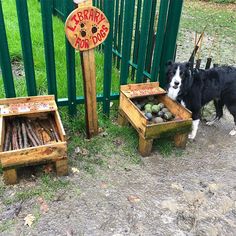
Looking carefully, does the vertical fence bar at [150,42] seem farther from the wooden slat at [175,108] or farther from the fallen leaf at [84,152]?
the fallen leaf at [84,152]

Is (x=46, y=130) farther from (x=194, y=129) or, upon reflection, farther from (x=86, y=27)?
(x=194, y=129)

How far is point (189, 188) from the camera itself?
3.16 m

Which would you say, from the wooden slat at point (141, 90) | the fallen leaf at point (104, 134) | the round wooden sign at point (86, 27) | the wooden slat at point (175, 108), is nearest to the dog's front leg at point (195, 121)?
the wooden slat at point (175, 108)

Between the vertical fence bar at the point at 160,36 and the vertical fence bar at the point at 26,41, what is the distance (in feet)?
5.50

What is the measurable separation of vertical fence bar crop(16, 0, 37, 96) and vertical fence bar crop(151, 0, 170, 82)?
168 centimetres

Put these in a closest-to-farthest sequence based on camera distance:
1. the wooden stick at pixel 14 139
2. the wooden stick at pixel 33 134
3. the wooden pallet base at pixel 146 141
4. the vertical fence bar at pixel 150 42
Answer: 1. the wooden stick at pixel 14 139
2. the wooden stick at pixel 33 134
3. the wooden pallet base at pixel 146 141
4. the vertical fence bar at pixel 150 42

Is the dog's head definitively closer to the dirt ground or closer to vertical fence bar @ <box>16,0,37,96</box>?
the dirt ground

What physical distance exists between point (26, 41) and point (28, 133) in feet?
3.42

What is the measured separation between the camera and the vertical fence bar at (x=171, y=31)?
148 inches

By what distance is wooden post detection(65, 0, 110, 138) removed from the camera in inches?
115

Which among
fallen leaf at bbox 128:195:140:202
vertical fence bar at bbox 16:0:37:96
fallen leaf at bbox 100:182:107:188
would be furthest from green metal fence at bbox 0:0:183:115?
fallen leaf at bbox 128:195:140:202

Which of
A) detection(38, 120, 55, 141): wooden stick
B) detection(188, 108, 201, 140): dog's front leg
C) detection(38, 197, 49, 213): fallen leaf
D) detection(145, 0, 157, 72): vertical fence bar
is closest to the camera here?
detection(38, 197, 49, 213): fallen leaf

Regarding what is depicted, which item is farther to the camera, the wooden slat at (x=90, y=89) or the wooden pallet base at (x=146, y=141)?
the wooden pallet base at (x=146, y=141)

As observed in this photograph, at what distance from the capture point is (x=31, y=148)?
2.79 meters
